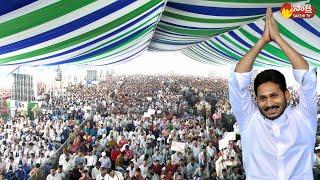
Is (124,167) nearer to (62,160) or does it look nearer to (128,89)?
(62,160)

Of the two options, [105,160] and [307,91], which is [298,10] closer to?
[307,91]

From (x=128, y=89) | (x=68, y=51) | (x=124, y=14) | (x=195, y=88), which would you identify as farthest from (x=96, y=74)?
(x=124, y=14)

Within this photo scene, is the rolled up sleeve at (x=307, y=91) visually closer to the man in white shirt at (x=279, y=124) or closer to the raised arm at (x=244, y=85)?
the man in white shirt at (x=279, y=124)

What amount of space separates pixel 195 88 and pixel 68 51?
7152 millimetres

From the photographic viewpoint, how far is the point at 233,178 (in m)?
5.46

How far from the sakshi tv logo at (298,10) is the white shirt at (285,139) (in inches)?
98.8

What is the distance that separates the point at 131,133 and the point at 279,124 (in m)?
6.93

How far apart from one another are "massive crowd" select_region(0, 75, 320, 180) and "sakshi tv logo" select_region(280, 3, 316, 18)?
2.37 ft

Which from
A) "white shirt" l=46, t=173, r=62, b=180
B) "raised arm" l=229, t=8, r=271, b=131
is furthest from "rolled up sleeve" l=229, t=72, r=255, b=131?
"white shirt" l=46, t=173, r=62, b=180

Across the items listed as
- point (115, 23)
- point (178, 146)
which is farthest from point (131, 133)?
point (115, 23)

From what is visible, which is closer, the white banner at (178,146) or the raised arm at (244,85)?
the raised arm at (244,85)

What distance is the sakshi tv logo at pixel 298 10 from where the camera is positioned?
141 inches

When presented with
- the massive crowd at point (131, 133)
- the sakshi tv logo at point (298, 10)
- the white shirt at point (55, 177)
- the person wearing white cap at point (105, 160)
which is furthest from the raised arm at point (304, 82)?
the person wearing white cap at point (105, 160)

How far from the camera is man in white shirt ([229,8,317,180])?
1069 millimetres
